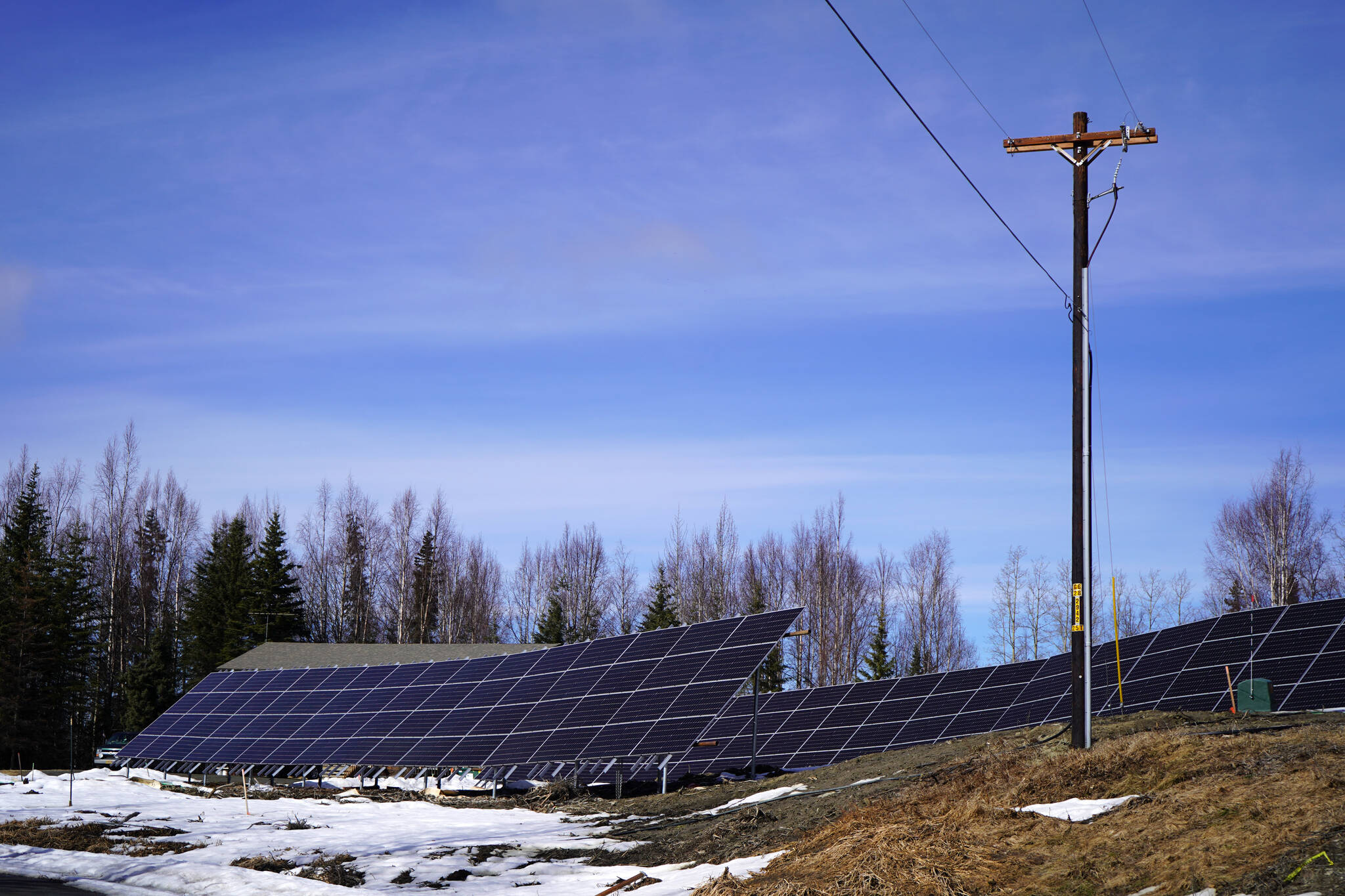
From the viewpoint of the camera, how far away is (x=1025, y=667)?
1028 inches

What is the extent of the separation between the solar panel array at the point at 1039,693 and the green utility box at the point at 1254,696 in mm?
1150

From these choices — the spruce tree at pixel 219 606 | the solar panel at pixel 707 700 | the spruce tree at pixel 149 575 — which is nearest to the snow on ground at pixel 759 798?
the solar panel at pixel 707 700

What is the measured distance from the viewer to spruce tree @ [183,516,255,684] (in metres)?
62.7

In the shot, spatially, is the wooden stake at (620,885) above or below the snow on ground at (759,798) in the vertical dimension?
above

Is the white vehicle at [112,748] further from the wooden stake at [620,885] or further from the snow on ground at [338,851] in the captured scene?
the wooden stake at [620,885]

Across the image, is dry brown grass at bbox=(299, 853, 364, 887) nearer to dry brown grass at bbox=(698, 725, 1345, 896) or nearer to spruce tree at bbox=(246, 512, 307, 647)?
dry brown grass at bbox=(698, 725, 1345, 896)

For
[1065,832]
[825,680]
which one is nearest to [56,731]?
[825,680]

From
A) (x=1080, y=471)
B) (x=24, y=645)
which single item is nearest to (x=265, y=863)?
(x=1080, y=471)

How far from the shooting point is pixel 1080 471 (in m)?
15.5

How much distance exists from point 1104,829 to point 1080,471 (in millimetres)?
6615

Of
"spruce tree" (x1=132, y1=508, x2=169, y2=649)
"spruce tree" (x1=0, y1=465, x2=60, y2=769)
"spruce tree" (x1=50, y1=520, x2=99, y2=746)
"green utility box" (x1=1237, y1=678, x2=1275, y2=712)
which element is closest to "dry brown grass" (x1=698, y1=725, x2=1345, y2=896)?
"green utility box" (x1=1237, y1=678, x2=1275, y2=712)

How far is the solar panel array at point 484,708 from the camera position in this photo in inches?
906

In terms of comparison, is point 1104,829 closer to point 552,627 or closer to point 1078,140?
point 1078,140

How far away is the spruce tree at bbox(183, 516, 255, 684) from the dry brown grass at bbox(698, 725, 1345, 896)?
2290 inches
